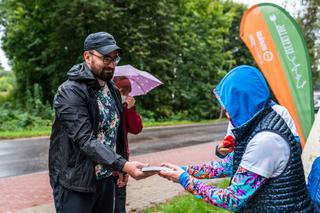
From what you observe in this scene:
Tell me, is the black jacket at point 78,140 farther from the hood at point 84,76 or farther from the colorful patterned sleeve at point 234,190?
the colorful patterned sleeve at point 234,190

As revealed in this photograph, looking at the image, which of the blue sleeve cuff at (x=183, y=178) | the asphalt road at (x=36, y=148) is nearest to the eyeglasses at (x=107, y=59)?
the blue sleeve cuff at (x=183, y=178)

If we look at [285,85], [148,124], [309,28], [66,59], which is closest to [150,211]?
[285,85]

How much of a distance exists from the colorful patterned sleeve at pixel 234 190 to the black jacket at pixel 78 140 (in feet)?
2.05

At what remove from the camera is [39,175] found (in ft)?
27.3

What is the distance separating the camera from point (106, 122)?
277cm

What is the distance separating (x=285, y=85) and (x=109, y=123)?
3667mm

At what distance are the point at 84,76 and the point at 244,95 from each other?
1158mm

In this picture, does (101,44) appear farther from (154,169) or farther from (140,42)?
(140,42)

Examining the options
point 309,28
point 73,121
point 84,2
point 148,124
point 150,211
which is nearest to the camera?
point 73,121

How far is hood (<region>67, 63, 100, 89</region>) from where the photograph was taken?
2.65 meters

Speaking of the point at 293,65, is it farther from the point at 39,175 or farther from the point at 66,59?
the point at 66,59

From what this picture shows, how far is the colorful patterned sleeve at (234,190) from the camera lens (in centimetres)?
195

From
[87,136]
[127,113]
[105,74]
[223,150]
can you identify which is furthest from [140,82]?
[87,136]

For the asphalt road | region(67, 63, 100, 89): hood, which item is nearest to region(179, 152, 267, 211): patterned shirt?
region(67, 63, 100, 89): hood
